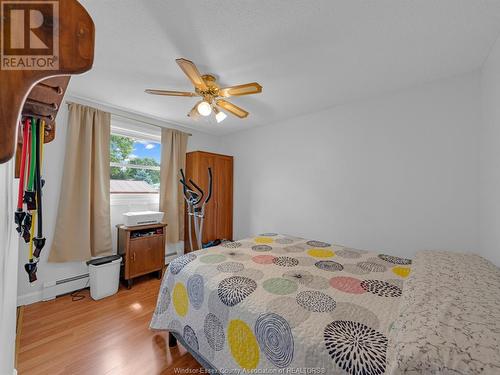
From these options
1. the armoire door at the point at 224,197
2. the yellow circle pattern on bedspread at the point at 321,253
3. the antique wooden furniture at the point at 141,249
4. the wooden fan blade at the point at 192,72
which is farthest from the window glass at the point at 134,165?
the yellow circle pattern on bedspread at the point at 321,253

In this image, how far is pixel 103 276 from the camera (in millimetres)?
2496

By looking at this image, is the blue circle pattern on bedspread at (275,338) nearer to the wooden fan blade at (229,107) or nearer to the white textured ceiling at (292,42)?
the white textured ceiling at (292,42)

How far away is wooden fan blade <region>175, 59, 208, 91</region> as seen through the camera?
152 cm

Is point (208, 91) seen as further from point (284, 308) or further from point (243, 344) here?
point (243, 344)

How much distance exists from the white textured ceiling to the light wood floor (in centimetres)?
241

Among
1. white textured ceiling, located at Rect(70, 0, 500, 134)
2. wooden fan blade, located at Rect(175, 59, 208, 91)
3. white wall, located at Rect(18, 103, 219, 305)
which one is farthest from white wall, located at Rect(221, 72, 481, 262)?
white wall, located at Rect(18, 103, 219, 305)

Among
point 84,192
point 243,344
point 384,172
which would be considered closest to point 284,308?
point 243,344

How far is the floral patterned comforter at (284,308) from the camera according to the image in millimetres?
909

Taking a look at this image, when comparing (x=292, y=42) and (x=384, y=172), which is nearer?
(x=292, y=42)

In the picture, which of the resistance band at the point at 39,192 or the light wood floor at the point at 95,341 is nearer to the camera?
the resistance band at the point at 39,192

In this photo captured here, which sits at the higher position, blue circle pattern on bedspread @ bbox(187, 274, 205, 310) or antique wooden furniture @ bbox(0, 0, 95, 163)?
antique wooden furniture @ bbox(0, 0, 95, 163)

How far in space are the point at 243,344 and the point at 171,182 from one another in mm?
2832

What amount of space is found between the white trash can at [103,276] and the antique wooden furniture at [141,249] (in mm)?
128

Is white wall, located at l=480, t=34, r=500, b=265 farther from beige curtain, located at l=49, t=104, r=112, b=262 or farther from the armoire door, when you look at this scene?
beige curtain, located at l=49, t=104, r=112, b=262
